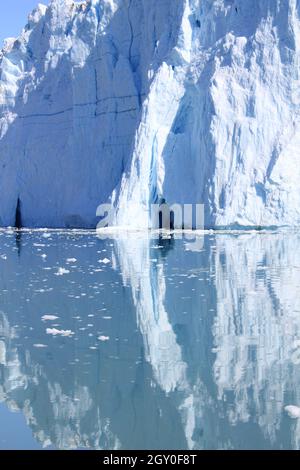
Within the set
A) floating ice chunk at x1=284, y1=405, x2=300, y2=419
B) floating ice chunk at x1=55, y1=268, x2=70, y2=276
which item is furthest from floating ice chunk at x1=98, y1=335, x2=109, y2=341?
floating ice chunk at x1=55, y1=268, x2=70, y2=276

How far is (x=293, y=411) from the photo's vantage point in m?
2.87

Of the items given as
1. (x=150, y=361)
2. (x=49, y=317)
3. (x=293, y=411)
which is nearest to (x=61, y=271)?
(x=49, y=317)

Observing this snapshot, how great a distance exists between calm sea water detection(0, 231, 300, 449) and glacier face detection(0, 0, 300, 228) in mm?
8138

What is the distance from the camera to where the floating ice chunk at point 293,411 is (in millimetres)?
2834

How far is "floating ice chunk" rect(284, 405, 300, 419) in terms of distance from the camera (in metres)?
2.83

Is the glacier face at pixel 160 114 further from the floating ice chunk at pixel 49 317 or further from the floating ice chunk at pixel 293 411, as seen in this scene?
the floating ice chunk at pixel 293 411

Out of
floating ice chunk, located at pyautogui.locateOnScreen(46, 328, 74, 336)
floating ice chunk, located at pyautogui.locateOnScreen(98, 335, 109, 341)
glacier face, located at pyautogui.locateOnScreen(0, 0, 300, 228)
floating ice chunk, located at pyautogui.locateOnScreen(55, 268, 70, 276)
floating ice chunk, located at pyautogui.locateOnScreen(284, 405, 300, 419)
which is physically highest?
glacier face, located at pyautogui.locateOnScreen(0, 0, 300, 228)

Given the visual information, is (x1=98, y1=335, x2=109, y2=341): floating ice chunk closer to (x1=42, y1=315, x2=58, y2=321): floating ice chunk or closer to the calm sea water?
the calm sea water

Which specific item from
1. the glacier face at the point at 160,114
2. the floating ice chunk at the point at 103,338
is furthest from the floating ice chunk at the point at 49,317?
the glacier face at the point at 160,114

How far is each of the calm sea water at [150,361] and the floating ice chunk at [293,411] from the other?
0.02 m

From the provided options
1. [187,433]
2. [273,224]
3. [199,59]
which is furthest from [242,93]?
[187,433]

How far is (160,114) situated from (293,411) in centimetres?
1472

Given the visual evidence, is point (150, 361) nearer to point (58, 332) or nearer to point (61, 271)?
point (58, 332)
